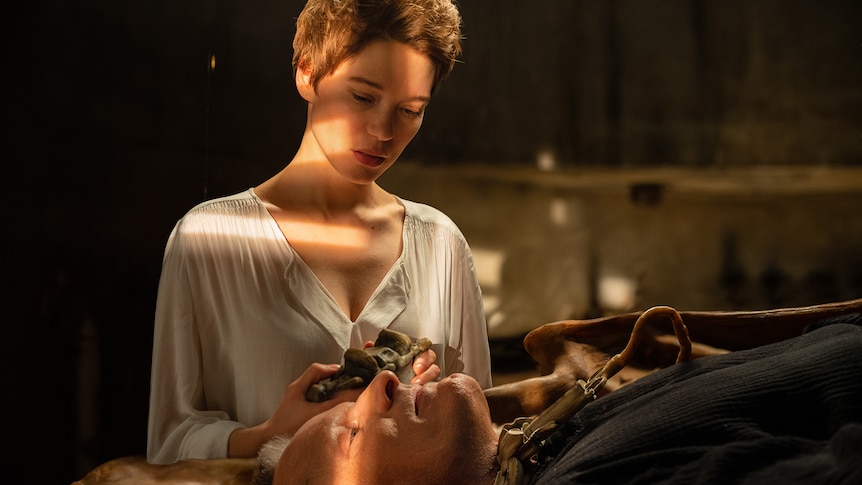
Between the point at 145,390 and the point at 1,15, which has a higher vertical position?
the point at 1,15

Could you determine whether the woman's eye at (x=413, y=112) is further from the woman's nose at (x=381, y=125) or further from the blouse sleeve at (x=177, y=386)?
the blouse sleeve at (x=177, y=386)

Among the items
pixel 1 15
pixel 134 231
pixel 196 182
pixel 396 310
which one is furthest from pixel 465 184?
pixel 1 15

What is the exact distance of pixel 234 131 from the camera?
1476mm

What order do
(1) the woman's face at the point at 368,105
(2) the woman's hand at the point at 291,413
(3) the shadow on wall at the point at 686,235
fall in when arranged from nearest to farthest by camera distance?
1. (2) the woman's hand at the point at 291,413
2. (1) the woman's face at the point at 368,105
3. (3) the shadow on wall at the point at 686,235

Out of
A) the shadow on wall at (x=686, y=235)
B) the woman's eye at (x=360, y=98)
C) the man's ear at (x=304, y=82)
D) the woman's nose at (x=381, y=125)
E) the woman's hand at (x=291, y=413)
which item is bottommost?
the woman's hand at (x=291, y=413)

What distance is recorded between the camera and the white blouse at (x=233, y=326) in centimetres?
134

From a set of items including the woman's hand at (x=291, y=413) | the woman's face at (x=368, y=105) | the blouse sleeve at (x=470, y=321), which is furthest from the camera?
the blouse sleeve at (x=470, y=321)

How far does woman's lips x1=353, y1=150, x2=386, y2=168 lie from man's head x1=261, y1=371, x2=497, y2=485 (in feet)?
1.50

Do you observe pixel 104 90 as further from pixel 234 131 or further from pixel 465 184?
pixel 465 184

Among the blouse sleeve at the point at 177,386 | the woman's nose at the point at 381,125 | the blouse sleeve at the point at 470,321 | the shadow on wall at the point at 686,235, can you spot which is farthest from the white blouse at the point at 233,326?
the shadow on wall at the point at 686,235

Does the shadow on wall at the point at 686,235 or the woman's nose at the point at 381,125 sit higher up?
the woman's nose at the point at 381,125

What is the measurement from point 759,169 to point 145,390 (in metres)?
1.33

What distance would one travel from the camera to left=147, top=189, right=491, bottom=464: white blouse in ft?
4.38

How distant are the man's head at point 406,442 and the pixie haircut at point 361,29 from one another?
0.59 m
